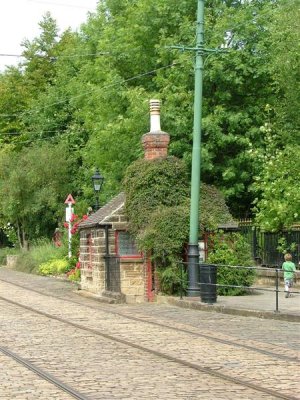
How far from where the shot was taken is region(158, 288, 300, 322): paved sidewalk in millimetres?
18719

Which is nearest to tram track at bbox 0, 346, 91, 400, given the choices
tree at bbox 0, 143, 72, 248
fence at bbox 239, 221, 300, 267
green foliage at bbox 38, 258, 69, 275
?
fence at bbox 239, 221, 300, 267

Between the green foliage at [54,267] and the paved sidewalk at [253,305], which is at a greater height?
the green foliage at [54,267]

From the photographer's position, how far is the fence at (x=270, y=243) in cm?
2911

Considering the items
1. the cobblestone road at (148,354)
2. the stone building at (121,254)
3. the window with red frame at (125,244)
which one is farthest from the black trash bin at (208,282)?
the window with red frame at (125,244)

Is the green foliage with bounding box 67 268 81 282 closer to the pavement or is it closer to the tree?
the pavement

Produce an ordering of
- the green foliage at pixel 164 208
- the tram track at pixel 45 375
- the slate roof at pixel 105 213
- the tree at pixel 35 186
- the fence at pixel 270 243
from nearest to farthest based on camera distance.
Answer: the tram track at pixel 45 375 → the green foliage at pixel 164 208 → the slate roof at pixel 105 213 → the fence at pixel 270 243 → the tree at pixel 35 186

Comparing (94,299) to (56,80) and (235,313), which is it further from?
(56,80)

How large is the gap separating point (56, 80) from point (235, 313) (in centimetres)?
3853

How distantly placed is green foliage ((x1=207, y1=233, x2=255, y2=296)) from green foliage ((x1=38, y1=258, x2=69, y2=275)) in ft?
44.0

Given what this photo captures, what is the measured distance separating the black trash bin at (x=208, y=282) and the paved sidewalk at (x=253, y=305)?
0.59 feet

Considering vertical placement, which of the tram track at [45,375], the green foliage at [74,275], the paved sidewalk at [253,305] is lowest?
the tram track at [45,375]

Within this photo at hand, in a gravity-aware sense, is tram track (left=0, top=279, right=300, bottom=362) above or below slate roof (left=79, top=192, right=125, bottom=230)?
below

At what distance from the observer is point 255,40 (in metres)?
35.5

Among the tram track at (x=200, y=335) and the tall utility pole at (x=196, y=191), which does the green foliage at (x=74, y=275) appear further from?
the tall utility pole at (x=196, y=191)
